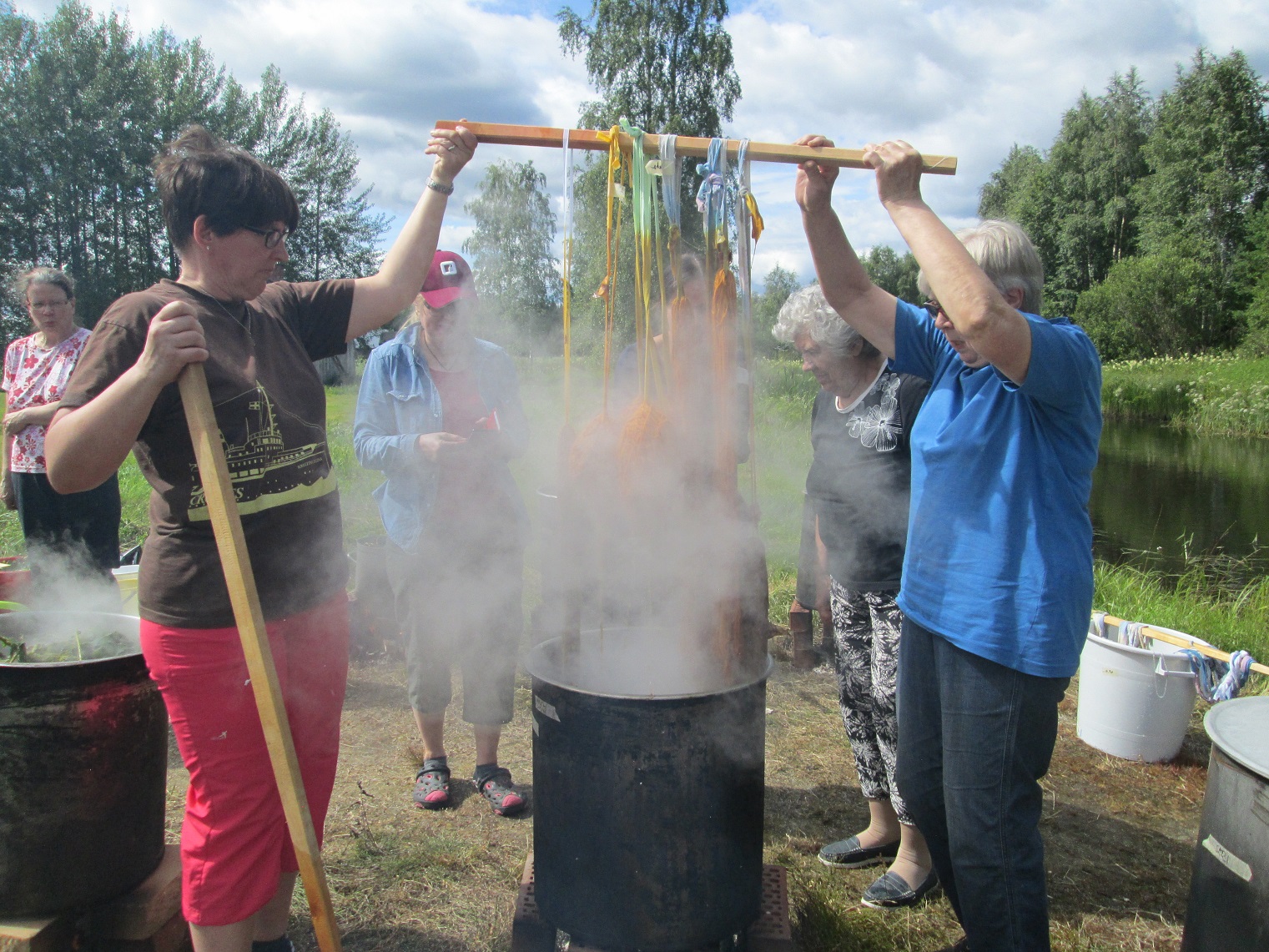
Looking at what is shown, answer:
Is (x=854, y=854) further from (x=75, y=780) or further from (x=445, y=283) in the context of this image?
(x=445, y=283)

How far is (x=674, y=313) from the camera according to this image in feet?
6.91

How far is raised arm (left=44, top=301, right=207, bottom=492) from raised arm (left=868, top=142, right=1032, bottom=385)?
Answer: 1520 millimetres

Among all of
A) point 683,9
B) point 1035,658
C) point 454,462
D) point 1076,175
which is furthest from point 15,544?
point 1076,175

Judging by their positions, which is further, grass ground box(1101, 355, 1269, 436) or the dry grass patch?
grass ground box(1101, 355, 1269, 436)

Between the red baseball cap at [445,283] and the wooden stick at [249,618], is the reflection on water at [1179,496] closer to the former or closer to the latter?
the red baseball cap at [445,283]

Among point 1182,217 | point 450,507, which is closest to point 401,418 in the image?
point 450,507

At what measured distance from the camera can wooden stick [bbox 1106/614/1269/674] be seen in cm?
345

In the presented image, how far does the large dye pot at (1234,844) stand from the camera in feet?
5.85

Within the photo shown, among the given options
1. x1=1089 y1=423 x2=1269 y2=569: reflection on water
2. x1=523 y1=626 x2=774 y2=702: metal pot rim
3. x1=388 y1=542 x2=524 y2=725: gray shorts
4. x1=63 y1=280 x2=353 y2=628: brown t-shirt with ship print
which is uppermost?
x1=63 y1=280 x2=353 y2=628: brown t-shirt with ship print

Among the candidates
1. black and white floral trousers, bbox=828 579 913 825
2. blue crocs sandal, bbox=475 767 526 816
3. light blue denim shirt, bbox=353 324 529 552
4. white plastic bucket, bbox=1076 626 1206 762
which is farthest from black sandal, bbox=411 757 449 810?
white plastic bucket, bbox=1076 626 1206 762

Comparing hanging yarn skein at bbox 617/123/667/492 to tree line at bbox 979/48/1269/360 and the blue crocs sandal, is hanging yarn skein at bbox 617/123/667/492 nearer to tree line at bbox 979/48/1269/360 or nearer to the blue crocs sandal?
the blue crocs sandal

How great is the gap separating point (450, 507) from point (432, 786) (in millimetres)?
1131

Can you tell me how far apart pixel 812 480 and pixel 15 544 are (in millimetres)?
5954

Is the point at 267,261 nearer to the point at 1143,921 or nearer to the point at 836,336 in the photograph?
the point at 836,336
